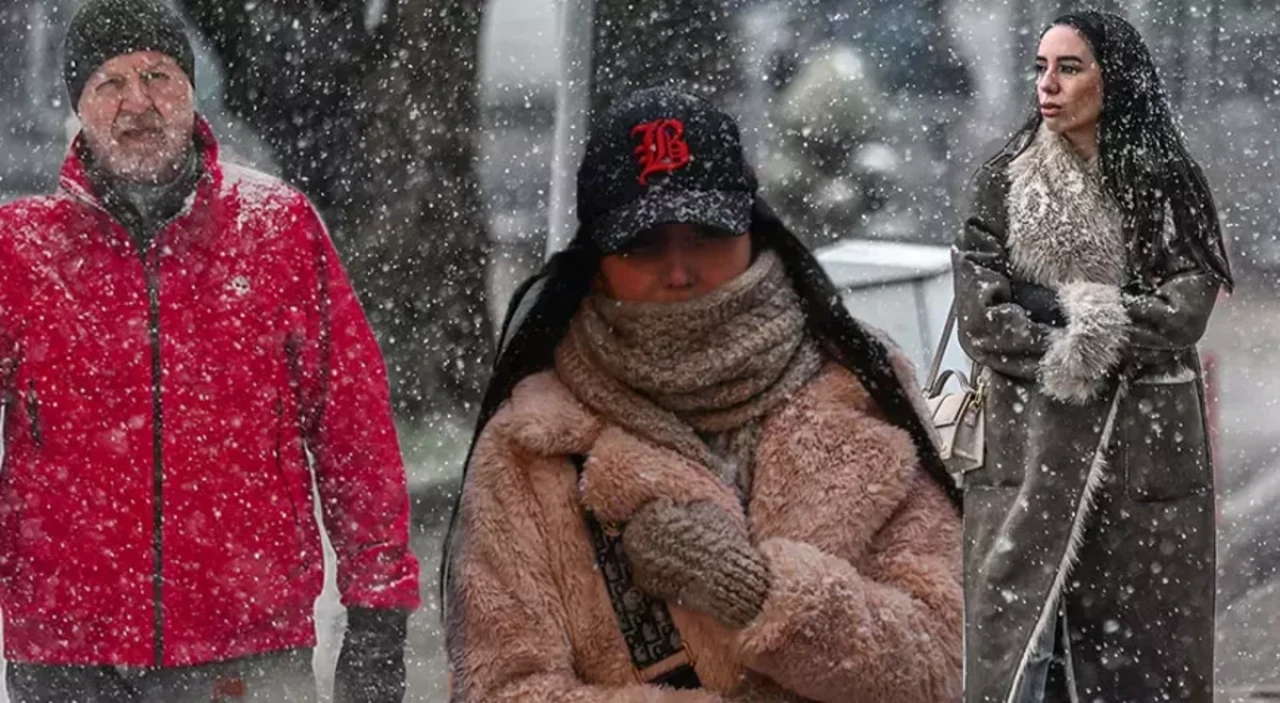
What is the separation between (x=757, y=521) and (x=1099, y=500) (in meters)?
1.43

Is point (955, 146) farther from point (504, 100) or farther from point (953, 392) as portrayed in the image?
point (504, 100)

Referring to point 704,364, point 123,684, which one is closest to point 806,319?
point 704,364

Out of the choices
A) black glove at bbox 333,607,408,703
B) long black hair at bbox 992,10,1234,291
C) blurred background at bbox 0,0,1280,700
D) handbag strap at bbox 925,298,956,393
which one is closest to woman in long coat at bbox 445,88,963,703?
black glove at bbox 333,607,408,703

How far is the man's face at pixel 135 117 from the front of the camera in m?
3.31

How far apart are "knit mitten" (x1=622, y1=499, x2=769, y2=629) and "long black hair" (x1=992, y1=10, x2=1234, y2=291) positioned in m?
1.50

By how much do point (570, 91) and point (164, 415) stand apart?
1.39m

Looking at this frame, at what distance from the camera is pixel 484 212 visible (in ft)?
14.0

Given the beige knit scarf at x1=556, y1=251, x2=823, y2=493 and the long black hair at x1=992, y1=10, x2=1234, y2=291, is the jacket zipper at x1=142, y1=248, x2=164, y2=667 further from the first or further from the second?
the long black hair at x1=992, y1=10, x2=1234, y2=291

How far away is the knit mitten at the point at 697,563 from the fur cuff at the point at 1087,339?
1370mm

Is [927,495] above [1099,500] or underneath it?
above

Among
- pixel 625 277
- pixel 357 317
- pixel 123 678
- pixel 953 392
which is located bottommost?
pixel 123 678

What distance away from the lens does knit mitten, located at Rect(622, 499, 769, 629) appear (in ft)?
7.50

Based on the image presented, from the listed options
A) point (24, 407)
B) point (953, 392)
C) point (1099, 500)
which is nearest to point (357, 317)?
point (24, 407)

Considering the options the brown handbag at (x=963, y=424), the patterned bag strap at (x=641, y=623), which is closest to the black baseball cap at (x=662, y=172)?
the patterned bag strap at (x=641, y=623)
